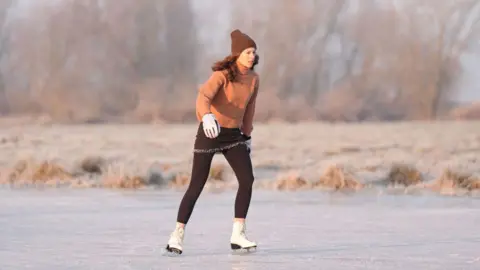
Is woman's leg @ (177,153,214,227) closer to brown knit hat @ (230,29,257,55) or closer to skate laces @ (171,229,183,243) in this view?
skate laces @ (171,229,183,243)

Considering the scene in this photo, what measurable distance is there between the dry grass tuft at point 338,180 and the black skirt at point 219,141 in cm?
709

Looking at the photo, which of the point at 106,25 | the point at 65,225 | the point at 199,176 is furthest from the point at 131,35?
the point at 199,176

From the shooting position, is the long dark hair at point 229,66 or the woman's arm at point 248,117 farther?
the woman's arm at point 248,117

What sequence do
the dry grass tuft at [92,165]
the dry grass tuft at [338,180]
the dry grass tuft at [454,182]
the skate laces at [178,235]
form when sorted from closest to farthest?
the skate laces at [178,235] < the dry grass tuft at [454,182] < the dry grass tuft at [338,180] < the dry grass tuft at [92,165]

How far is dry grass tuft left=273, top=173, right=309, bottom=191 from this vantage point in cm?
1293

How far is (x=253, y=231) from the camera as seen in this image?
24.0 feet

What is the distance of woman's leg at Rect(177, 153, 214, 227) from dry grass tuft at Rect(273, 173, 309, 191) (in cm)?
692

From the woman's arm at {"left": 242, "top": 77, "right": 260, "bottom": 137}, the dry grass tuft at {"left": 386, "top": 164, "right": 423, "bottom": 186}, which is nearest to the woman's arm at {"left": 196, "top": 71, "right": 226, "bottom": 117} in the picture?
the woman's arm at {"left": 242, "top": 77, "right": 260, "bottom": 137}

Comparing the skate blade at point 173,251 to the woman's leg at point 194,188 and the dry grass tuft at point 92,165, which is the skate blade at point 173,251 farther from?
the dry grass tuft at point 92,165

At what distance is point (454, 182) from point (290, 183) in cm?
216

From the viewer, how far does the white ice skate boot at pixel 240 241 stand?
19.2 feet

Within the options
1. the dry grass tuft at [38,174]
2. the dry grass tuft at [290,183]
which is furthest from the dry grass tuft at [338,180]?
the dry grass tuft at [38,174]

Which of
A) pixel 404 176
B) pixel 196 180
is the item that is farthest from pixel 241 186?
pixel 404 176

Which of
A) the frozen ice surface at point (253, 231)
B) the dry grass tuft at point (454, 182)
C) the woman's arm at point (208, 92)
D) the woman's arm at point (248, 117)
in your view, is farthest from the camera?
the dry grass tuft at point (454, 182)
